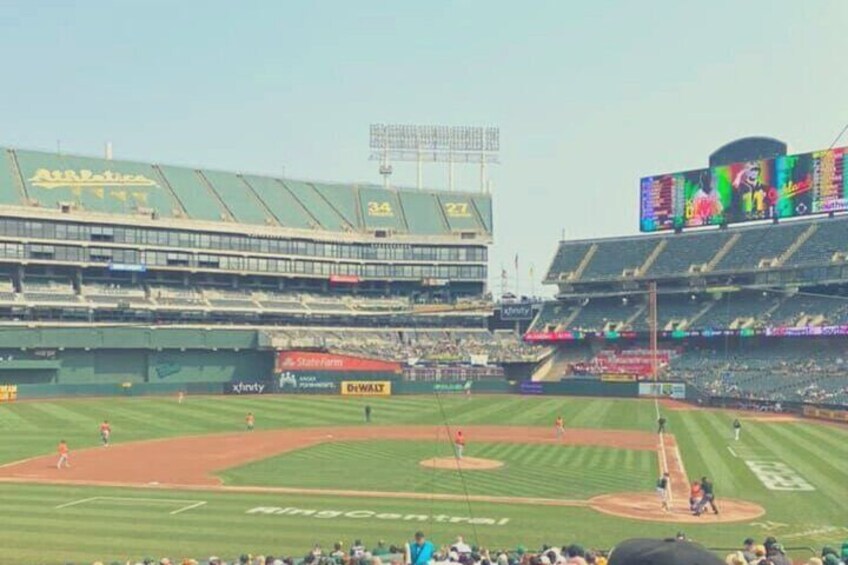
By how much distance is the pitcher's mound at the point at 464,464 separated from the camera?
37219 millimetres

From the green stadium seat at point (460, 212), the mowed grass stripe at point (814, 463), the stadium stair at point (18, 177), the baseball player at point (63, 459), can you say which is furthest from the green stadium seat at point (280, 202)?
the mowed grass stripe at point (814, 463)

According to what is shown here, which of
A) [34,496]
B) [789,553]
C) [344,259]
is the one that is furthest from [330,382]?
[789,553]

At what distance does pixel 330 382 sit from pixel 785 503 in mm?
54765

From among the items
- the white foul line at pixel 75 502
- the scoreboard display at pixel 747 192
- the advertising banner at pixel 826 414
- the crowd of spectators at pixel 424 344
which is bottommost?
the white foul line at pixel 75 502

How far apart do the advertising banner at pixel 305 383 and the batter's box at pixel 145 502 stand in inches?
1923

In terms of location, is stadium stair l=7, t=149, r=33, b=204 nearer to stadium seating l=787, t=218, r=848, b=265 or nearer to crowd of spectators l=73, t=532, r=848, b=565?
crowd of spectators l=73, t=532, r=848, b=565

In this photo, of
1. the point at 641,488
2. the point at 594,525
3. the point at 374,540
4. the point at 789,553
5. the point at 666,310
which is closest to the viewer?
the point at 789,553

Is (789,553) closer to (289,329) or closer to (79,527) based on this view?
(79,527)

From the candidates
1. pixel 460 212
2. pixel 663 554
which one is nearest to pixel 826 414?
pixel 460 212

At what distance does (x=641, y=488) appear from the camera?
32.1m

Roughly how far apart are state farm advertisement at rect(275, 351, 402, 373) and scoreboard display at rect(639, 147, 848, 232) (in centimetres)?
3149

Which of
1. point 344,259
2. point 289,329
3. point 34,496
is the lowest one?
point 34,496

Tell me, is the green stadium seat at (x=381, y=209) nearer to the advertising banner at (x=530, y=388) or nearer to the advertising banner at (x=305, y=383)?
the advertising banner at (x=305, y=383)

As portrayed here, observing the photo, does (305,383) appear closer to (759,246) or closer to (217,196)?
(217,196)
